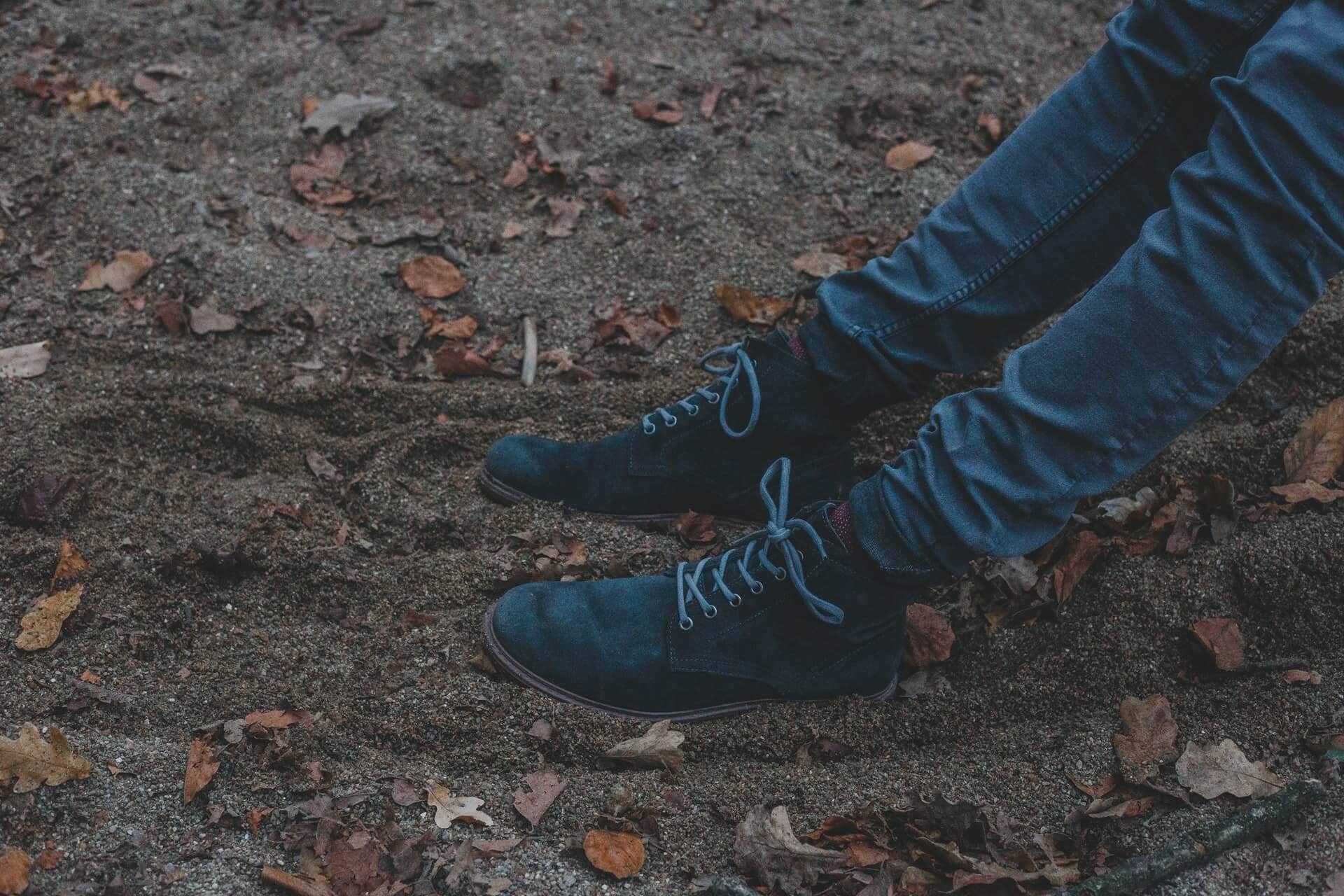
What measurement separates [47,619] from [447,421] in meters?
0.87

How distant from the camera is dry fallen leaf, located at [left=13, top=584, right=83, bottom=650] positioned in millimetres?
1962

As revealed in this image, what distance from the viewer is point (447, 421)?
252 centimetres

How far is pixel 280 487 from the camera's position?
2.31 m

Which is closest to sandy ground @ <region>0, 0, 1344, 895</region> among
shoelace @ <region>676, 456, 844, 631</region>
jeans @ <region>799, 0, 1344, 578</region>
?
shoelace @ <region>676, 456, 844, 631</region>

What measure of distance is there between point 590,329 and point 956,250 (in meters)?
1.04

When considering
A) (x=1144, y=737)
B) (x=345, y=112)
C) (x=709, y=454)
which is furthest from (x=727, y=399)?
(x=345, y=112)

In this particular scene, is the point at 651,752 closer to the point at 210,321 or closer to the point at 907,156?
the point at 210,321

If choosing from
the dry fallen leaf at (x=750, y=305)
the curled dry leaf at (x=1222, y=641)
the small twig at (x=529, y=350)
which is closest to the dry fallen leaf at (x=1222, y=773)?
the curled dry leaf at (x=1222, y=641)

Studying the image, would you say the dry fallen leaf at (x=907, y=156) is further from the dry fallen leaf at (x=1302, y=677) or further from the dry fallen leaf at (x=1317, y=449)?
the dry fallen leaf at (x=1302, y=677)

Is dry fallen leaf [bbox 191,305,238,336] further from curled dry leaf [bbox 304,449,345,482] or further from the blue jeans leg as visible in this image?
the blue jeans leg

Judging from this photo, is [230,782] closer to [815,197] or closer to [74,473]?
[74,473]

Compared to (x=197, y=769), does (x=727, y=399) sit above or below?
above

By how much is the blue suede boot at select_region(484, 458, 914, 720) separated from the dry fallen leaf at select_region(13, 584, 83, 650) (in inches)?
29.5

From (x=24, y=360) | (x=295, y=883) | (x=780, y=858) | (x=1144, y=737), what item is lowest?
(x=24, y=360)
